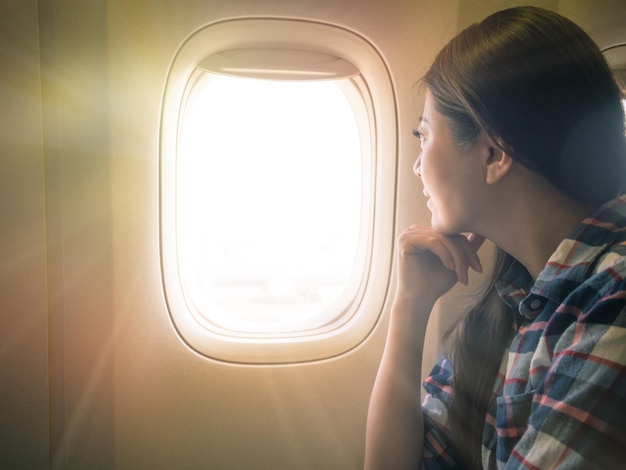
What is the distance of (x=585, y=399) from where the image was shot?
0.68 metres

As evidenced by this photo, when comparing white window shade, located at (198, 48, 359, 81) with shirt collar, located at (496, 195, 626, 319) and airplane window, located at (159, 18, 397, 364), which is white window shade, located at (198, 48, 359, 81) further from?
shirt collar, located at (496, 195, 626, 319)

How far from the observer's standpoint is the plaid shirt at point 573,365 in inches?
26.3

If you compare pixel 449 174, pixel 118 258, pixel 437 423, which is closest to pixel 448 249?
pixel 449 174

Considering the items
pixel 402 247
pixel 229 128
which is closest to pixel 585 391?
pixel 402 247

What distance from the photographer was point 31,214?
122 cm

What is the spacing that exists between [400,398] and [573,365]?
0.47 metres

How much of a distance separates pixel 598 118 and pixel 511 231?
0.27m

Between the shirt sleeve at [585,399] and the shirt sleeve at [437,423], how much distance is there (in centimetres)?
36

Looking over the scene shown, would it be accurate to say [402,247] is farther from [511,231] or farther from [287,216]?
[287,216]

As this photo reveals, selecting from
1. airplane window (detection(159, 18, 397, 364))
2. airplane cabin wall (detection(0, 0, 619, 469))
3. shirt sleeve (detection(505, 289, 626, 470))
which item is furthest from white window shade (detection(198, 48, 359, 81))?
shirt sleeve (detection(505, 289, 626, 470))

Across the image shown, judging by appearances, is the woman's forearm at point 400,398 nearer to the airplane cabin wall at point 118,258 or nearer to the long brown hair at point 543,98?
the airplane cabin wall at point 118,258

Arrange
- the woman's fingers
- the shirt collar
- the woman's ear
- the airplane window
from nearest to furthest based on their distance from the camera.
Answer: the shirt collar
the woman's ear
the woman's fingers
the airplane window

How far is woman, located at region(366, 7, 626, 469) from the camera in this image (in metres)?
0.71

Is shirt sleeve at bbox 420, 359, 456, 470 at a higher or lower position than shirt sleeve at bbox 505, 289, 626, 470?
lower
